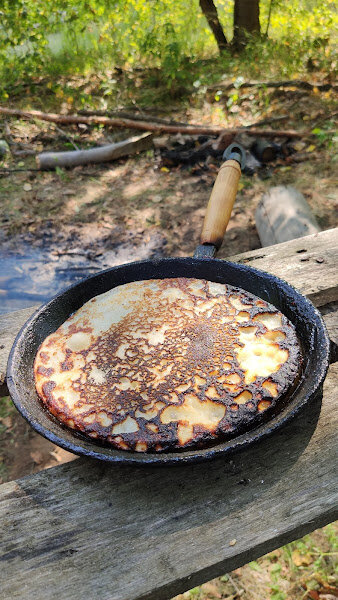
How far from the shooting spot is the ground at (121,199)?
12.2 feet

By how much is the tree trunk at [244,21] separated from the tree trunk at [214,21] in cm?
17

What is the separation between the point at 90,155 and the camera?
4914mm

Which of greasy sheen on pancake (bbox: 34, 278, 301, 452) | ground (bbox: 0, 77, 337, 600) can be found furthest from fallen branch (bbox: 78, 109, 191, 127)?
greasy sheen on pancake (bbox: 34, 278, 301, 452)

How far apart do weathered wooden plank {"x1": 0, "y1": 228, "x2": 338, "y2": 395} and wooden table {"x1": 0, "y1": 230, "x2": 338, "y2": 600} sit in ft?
1.85

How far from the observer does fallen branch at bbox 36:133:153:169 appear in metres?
4.84

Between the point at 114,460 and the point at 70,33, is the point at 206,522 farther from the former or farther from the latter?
the point at 70,33

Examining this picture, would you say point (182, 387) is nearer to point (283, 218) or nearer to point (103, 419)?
point (103, 419)

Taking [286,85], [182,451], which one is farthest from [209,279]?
[286,85]

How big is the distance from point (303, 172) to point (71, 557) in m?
4.05

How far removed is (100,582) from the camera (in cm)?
109

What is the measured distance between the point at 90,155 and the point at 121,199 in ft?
2.69

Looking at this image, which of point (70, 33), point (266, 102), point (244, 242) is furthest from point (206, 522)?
point (70, 33)

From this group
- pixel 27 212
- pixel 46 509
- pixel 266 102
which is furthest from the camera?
pixel 266 102

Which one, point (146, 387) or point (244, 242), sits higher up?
point (146, 387)
